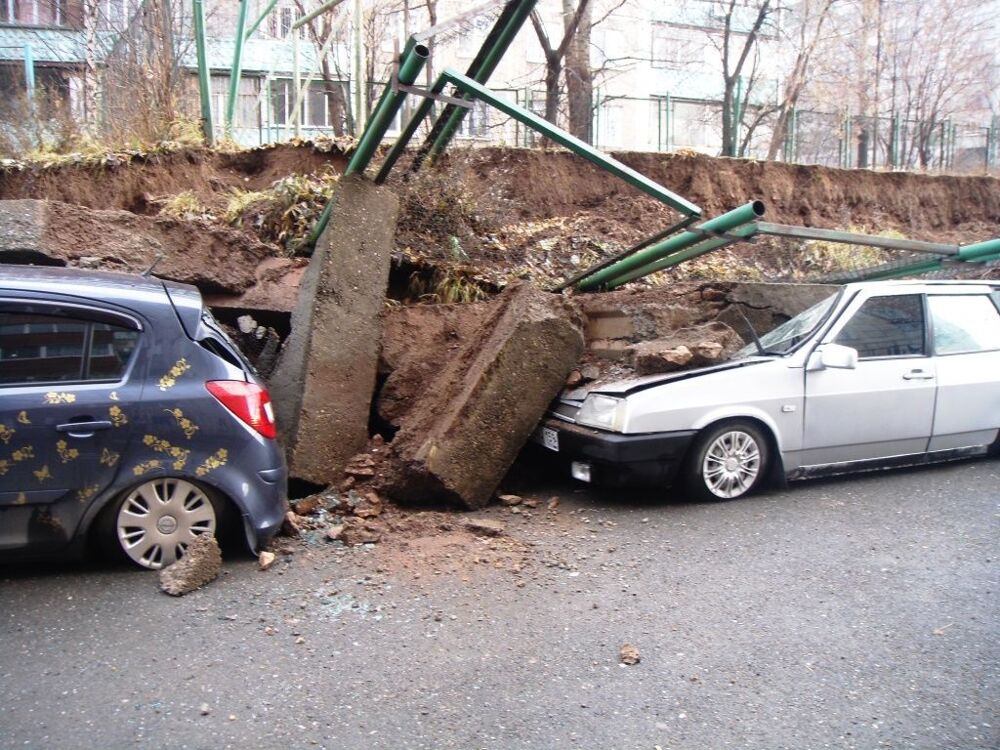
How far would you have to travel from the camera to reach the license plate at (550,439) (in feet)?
21.8

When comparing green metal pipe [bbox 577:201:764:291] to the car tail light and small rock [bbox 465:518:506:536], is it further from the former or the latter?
the car tail light

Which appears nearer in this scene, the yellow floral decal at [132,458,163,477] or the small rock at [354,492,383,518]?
the yellow floral decal at [132,458,163,477]

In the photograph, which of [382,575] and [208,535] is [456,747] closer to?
[382,575]

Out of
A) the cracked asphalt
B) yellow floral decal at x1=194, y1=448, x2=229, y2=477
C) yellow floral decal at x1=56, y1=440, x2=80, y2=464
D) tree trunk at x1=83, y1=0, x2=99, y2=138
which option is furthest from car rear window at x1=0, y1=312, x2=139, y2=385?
tree trunk at x1=83, y1=0, x2=99, y2=138

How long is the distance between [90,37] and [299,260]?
8.94 meters

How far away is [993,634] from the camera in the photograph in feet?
14.2

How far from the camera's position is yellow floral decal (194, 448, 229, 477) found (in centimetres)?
485

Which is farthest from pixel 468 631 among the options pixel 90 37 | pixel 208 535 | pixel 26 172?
pixel 90 37

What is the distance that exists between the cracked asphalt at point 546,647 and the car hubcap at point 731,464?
62 centimetres

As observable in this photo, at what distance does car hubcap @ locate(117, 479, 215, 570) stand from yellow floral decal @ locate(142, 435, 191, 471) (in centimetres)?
11

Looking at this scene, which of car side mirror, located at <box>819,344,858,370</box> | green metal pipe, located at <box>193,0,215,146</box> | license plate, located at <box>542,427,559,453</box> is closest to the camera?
car side mirror, located at <box>819,344,858,370</box>

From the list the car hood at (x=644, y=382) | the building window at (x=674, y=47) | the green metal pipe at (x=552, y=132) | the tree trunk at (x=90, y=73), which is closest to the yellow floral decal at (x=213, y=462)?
the car hood at (x=644, y=382)

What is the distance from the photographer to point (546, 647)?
4.18m

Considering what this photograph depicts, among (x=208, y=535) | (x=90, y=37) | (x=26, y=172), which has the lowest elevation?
(x=208, y=535)
